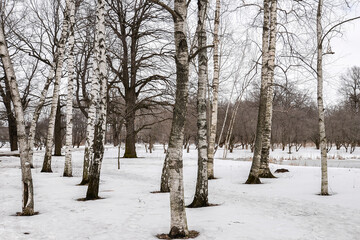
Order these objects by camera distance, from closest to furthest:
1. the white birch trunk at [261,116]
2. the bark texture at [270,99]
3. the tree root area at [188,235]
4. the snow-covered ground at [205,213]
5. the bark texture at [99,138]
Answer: the tree root area at [188,235] → the snow-covered ground at [205,213] → the bark texture at [99,138] → the white birch trunk at [261,116] → the bark texture at [270,99]

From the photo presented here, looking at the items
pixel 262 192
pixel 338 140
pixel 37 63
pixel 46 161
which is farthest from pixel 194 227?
pixel 338 140

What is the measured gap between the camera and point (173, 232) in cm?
453

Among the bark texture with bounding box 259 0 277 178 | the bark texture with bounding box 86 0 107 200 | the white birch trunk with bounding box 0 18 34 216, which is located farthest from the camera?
the bark texture with bounding box 259 0 277 178

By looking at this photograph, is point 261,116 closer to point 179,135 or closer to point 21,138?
point 179,135

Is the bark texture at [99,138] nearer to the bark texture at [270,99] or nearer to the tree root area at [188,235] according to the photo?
the tree root area at [188,235]

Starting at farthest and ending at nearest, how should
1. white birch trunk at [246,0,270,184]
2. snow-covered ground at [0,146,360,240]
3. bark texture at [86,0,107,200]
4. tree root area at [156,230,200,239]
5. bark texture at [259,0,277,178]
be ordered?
1. bark texture at [259,0,277,178]
2. white birch trunk at [246,0,270,184]
3. bark texture at [86,0,107,200]
4. snow-covered ground at [0,146,360,240]
5. tree root area at [156,230,200,239]

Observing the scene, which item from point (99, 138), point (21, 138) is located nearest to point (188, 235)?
point (21, 138)

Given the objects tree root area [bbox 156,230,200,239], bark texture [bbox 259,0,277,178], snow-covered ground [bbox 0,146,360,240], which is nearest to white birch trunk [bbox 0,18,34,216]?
snow-covered ground [bbox 0,146,360,240]

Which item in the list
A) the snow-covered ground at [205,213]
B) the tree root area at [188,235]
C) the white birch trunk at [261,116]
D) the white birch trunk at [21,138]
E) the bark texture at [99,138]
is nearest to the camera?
the tree root area at [188,235]

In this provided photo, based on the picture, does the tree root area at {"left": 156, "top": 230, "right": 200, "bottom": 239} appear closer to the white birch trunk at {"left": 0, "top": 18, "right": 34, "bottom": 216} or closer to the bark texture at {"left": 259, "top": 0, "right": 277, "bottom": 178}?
the white birch trunk at {"left": 0, "top": 18, "right": 34, "bottom": 216}

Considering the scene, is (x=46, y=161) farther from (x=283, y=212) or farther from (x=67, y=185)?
(x=283, y=212)

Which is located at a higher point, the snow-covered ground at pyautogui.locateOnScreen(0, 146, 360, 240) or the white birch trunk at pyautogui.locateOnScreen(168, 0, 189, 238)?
the white birch trunk at pyautogui.locateOnScreen(168, 0, 189, 238)

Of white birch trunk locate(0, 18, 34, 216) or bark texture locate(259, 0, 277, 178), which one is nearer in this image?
white birch trunk locate(0, 18, 34, 216)

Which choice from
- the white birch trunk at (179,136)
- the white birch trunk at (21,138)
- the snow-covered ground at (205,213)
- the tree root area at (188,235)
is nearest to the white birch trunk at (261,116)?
the snow-covered ground at (205,213)
